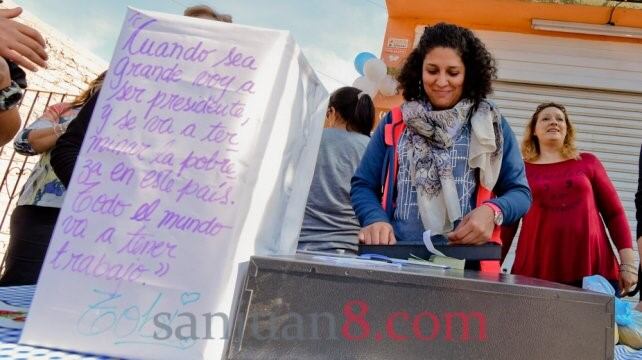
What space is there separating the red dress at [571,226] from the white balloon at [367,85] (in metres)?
2.45

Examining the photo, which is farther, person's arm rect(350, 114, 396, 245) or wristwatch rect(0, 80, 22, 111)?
person's arm rect(350, 114, 396, 245)

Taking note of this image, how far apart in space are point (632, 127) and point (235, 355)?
5010 mm

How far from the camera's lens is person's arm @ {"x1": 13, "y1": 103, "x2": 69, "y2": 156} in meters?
1.82

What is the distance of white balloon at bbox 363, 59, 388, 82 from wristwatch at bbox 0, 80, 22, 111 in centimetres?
377

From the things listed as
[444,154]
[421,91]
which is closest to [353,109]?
[421,91]

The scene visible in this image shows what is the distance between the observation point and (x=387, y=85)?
459 cm

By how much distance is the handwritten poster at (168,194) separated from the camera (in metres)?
0.58

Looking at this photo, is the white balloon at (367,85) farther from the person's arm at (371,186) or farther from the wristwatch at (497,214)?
the wristwatch at (497,214)

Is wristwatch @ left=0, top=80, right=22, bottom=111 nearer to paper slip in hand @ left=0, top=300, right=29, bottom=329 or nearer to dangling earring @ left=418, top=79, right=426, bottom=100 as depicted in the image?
paper slip in hand @ left=0, top=300, right=29, bottom=329

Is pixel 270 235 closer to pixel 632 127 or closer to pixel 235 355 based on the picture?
pixel 235 355

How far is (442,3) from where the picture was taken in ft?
15.3

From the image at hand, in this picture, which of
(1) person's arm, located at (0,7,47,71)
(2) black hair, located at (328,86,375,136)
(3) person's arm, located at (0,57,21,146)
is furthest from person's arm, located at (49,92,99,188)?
(2) black hair, located at (328,86,375,136)

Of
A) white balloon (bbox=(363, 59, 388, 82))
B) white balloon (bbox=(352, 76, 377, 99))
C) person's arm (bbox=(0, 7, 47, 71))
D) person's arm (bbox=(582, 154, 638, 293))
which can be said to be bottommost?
person's arm (bbox=(0, 7, 47, 71))

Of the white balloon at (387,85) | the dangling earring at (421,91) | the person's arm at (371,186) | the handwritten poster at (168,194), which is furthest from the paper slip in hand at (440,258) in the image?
the white balloon at (387,85)
